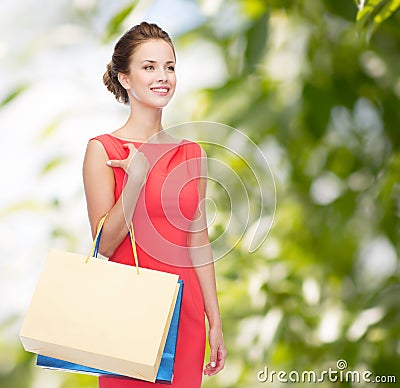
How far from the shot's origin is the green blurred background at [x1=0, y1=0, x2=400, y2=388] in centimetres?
80

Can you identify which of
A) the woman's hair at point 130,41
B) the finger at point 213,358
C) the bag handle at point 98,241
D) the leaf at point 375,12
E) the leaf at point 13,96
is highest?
the leaf at point 13,96

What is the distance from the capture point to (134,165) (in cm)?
44

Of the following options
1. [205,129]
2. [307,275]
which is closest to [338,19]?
[307,275]

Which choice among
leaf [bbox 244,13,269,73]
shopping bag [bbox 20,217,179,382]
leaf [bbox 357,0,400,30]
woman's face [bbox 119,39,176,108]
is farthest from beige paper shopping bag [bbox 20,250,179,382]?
leaf [bbox 244,13,269,73]

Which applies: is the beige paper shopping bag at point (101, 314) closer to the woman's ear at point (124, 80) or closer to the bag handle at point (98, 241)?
the bag handle at point (98, 241)

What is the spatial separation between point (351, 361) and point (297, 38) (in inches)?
14.9

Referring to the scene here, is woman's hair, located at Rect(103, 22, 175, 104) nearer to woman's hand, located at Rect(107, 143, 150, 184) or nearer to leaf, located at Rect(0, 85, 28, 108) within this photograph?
woman's hand, located at Rect(107, 143, 150, 184)

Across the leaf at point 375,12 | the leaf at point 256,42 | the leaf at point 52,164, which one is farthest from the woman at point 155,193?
the leaf at point 52,164

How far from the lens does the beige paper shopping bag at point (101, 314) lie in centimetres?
43

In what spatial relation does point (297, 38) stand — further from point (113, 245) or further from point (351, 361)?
point (113, 245)

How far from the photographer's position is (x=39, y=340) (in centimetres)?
43

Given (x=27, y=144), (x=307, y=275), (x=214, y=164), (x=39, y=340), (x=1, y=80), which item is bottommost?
(x=39, y=340)

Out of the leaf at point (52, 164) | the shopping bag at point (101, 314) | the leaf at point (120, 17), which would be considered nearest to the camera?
the shopping bag at point (101, 314)

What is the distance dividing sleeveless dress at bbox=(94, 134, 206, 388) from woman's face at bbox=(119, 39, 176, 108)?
0.10 feet
